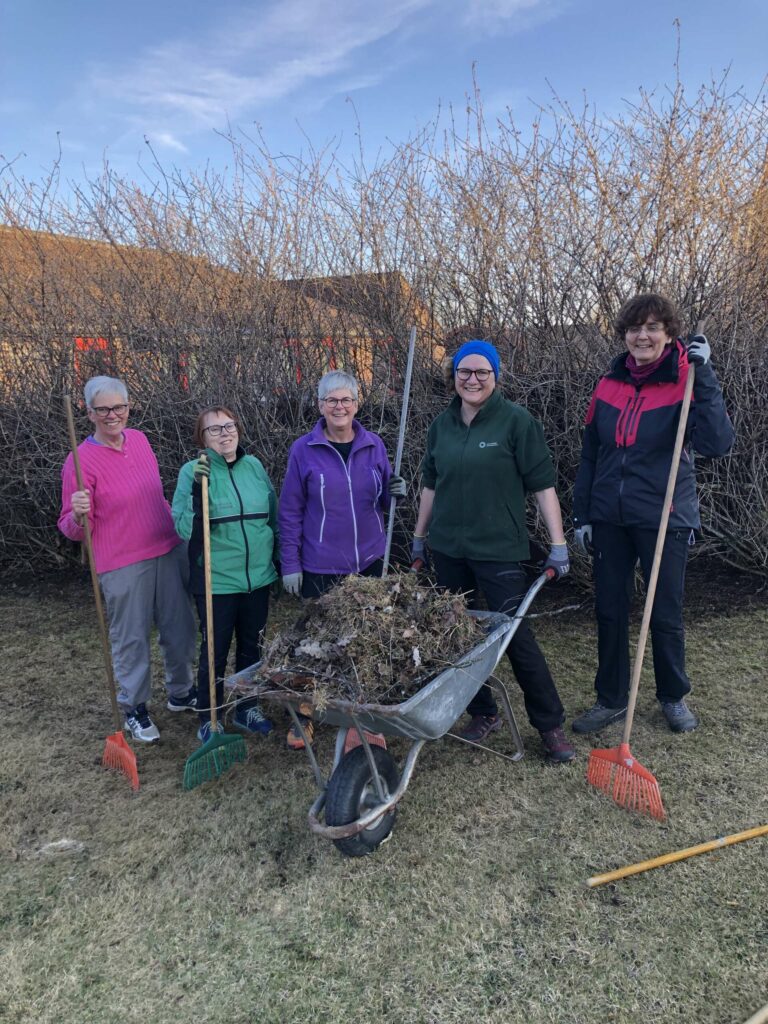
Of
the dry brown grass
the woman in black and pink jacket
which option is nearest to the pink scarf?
the woman in black and pink jacket

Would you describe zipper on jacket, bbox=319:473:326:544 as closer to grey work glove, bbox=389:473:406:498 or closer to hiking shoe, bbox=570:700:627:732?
grey work glove, bbox=389:473:406:498

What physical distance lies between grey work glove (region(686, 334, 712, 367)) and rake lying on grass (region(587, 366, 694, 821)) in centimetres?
5

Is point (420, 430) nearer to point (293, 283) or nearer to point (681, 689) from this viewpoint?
point (293, 283)

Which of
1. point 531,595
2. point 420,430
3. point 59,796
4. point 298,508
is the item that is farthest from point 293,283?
point 59,796

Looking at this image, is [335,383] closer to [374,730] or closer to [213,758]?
[374,730]

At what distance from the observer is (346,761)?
2.45m

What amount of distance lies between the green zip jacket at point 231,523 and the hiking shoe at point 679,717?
2.10 meters

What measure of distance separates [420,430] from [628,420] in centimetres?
206

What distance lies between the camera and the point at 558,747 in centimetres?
307

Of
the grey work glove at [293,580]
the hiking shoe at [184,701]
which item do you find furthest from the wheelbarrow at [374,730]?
the hiking shoe at [184,701]

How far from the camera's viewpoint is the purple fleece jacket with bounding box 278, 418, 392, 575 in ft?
10.3

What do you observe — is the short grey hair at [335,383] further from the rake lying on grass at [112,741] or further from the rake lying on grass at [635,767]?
the rake lying on grass at [635,767]

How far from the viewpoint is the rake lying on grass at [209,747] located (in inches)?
116

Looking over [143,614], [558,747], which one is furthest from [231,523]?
[558,747]
